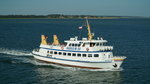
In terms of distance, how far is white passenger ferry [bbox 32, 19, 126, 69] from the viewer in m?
40.5

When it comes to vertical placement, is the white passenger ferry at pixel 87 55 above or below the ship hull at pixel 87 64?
above

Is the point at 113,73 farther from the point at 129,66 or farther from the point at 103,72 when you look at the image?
the point at 129,66

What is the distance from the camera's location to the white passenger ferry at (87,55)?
40531 millimetres

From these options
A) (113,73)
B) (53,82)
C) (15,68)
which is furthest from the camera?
(15,68)

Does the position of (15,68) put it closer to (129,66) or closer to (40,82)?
(40,82)

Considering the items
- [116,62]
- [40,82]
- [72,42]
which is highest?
[72,42]

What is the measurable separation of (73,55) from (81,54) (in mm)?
1811

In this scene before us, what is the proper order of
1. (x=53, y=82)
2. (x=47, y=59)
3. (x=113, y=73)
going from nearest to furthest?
(x=53, y=82) < (x=113, y=73) < (x=47, y=59)

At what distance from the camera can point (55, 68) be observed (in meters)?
43.3

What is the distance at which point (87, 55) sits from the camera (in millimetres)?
41312

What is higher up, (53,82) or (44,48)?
(44,48)

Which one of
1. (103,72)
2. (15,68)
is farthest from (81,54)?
(15,68)

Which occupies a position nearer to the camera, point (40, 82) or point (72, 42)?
point (40, 82)

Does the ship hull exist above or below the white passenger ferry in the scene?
below
